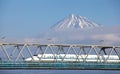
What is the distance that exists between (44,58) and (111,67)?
156 feet

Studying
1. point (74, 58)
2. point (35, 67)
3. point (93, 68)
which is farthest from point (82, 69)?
point (74, 58)

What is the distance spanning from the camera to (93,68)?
5763 inches

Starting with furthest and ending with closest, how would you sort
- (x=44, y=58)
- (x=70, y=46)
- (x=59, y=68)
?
(x=44, y=58), (x=70, y=46), (x=59, y=68)

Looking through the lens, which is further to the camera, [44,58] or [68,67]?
[44,58]

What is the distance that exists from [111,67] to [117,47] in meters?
20.3

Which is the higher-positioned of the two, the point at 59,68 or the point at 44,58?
the point at 44,58

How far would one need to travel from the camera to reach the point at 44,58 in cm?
19200

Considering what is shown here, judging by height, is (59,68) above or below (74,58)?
below

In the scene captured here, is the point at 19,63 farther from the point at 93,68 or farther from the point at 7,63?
the point at 93,68

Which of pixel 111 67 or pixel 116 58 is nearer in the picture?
pixel 111 67

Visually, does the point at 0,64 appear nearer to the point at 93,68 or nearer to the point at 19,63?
the point at 19,63

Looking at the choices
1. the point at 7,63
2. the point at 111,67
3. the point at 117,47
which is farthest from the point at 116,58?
the point at 7,63

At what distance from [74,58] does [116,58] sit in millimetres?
18429

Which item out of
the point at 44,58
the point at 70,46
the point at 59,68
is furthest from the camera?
the point at 44,58
